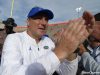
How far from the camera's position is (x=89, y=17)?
140 centimetres

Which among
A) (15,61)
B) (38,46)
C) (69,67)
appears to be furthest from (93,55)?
(15,61)

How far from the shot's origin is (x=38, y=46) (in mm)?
2961

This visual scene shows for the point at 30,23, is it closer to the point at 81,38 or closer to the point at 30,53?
the point at 30,53

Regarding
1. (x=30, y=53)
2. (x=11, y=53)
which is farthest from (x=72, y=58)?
(x=30, y=53)

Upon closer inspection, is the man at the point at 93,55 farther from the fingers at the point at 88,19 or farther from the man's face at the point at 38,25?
the fingers at the point at 88,19

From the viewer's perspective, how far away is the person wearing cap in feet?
4.24

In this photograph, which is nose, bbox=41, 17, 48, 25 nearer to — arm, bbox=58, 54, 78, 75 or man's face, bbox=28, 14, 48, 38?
man's face, bbox=28, 14, 48, 38

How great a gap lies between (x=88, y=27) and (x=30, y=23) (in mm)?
2108

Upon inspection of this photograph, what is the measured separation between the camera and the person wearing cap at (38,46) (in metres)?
1.29

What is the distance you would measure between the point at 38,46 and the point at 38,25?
1.66 feet

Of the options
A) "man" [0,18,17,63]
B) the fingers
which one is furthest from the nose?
the fingers

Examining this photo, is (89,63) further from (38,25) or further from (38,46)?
(38,25)

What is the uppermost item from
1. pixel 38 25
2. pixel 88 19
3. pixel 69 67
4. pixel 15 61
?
pixel 88 19

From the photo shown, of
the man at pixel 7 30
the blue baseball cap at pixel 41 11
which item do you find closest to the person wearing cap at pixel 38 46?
the blue baseball cap at pixel 41 11
